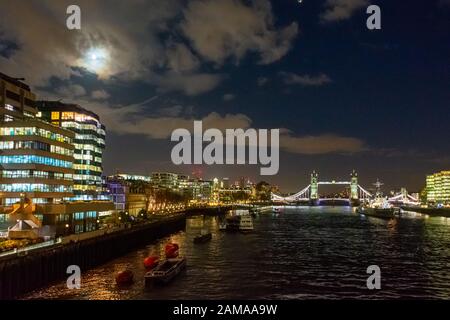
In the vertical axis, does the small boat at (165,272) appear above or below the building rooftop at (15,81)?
below

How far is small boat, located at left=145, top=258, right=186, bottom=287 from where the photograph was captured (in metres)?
41.1

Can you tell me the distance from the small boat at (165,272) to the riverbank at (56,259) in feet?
26.7

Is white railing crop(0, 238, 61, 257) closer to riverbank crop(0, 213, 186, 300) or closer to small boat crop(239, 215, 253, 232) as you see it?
riverbank crop(0, 213, 186, 300)

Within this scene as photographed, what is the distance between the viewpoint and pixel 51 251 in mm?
41625

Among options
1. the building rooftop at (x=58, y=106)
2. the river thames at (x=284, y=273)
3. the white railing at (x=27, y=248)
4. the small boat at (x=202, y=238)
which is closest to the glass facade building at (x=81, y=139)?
the building rooftop at (x=58, y=106)

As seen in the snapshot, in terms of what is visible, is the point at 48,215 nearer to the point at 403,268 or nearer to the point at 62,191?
the point at 62,191

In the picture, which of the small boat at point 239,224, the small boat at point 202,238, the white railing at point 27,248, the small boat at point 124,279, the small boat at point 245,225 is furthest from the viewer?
the small boat at point 239,224

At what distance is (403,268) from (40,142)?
182ft

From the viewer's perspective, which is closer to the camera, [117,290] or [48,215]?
[117,290]

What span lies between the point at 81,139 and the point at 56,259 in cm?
7728

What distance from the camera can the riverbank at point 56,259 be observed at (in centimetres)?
3512

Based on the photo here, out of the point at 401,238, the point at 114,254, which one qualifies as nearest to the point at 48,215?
the point at 114,254

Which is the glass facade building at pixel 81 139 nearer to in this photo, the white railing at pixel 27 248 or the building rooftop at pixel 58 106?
the building rooftop at pixel 58 106

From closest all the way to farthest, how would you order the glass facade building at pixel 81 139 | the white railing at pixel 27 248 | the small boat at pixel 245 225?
1. the white railing at pixel 27 248
2. the small boat at pixel 245 225
3. the glass facade building at pixel 81 139
